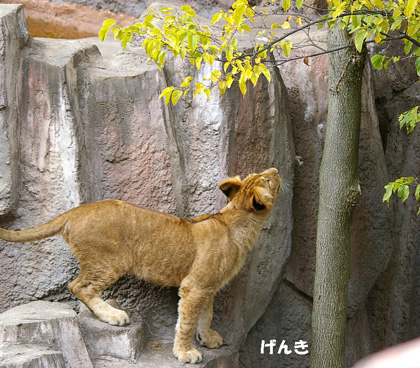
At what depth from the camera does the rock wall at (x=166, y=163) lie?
5055 mm

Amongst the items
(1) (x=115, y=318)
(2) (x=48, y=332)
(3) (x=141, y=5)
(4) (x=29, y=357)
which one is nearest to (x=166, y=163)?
(1) (x=115, y=318)

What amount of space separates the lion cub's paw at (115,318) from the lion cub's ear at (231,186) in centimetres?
136

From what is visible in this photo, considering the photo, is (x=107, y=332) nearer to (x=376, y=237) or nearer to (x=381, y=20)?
(x=381, y=20)

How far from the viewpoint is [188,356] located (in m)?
4.64

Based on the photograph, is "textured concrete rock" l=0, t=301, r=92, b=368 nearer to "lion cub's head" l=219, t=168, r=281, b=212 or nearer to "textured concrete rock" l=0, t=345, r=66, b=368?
"textured concrete rock" l=0, t=345, r=66, b=368

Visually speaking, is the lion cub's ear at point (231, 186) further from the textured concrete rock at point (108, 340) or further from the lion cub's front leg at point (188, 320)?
the textured concrete rock at point (108, 340)

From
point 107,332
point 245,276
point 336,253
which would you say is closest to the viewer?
point 107,332

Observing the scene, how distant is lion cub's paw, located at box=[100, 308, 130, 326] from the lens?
4535mm

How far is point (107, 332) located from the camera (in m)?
4.48

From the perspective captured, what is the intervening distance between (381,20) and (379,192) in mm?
3000

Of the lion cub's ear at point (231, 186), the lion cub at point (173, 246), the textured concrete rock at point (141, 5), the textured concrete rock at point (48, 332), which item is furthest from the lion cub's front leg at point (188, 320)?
the textured concrete rock at point (141, 5)

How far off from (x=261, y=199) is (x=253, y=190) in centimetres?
14

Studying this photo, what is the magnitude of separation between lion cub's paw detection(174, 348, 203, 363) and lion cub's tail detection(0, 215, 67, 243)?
1.35 metres

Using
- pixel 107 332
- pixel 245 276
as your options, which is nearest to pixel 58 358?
pixel 107 332
